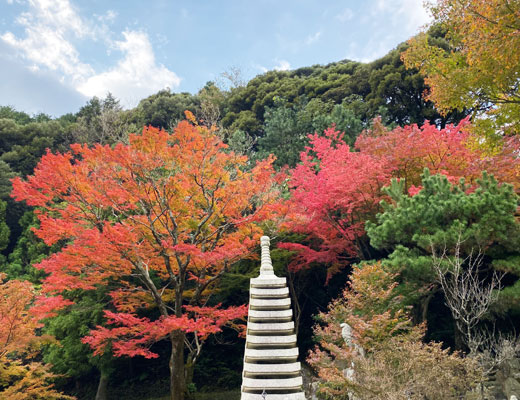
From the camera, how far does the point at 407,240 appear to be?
26.3 feet

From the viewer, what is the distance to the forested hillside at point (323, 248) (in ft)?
20.5

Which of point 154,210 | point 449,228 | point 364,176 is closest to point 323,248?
point 364,176

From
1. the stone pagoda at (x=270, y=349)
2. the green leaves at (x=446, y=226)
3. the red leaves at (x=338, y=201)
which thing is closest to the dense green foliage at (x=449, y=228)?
the green leaves at (x=446, y=226)

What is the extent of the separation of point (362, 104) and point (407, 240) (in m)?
14.0

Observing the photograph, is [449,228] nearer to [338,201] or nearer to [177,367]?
[338,201]

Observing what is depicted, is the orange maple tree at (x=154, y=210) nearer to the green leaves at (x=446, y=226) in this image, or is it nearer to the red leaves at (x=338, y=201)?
the red leaves at (x=338, y=201)

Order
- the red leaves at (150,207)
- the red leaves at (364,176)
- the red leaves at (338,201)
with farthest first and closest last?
the red leaves at (338,201) < the red leaves at (364,176) < the red leaves at (150,207)

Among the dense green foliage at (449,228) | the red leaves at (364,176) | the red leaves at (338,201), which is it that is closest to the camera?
the dense green foliage at (449,228)

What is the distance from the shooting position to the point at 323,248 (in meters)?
11.7

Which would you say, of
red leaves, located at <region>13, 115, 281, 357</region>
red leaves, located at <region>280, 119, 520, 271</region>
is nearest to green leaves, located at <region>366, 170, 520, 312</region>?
red leaves, located at <region>280, 119, 520, 271</region>

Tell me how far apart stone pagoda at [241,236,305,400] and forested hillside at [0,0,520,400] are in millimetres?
1777

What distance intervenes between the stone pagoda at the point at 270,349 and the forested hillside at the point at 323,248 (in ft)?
5.83

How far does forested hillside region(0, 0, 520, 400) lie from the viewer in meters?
6.26

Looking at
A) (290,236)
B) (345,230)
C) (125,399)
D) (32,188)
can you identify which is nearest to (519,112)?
(345,230)
